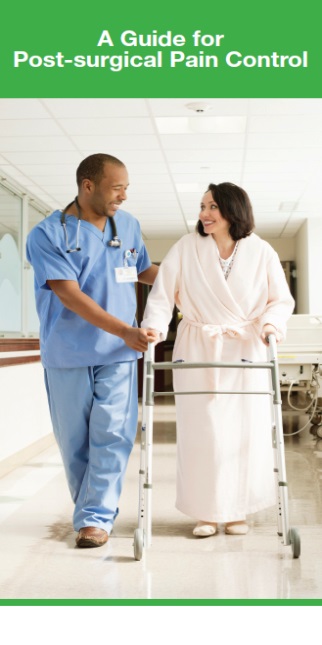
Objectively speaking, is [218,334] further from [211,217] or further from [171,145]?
[171,145]

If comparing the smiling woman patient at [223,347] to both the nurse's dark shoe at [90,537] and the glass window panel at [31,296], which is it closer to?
the nurse's dark shoe at [90,537]

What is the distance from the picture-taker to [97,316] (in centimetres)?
335

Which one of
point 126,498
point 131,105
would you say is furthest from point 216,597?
point 131,105

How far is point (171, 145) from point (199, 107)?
4.13 ft

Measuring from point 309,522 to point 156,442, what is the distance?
3515 millimetres

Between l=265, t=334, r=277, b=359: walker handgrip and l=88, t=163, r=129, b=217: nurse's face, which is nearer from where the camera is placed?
l=265, t=334, r=277, b=359: walker handgrip

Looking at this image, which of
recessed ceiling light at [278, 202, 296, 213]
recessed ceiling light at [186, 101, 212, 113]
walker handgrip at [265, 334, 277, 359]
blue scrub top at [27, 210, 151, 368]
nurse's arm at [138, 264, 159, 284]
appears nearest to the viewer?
walker handgrip at [265, 334, 277, 359]

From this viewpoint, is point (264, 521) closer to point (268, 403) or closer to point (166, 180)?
point (268, 403)

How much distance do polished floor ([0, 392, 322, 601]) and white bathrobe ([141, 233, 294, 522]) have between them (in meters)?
0.20

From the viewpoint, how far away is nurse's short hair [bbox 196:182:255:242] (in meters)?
3.55

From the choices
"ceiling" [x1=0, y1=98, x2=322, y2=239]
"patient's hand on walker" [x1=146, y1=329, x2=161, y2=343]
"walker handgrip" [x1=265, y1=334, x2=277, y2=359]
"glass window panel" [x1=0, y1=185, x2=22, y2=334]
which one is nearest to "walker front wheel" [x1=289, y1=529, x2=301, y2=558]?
"walker handgrip" [x1=265, y1=334, x2=277, y2=359]

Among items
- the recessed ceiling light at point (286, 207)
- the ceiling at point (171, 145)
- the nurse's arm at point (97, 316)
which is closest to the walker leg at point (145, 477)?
the nurse's arm at point (97, 316)

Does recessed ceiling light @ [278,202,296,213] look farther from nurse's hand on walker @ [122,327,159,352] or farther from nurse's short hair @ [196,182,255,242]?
nurse's hand on walker @ [122,327,159,352]

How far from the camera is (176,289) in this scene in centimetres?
362
